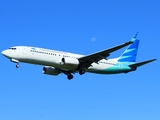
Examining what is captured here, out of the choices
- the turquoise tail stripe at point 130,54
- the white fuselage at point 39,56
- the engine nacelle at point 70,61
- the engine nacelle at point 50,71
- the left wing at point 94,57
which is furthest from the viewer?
the turquoise tail stripe at point 130,54

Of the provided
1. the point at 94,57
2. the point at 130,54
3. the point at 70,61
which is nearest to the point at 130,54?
the point at 130,54

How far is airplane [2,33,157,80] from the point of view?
2238 inches

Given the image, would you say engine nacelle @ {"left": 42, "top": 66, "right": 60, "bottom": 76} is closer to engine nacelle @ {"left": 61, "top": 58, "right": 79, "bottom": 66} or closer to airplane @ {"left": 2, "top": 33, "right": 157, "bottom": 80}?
airplane @ {"left": 2, "top": 33, "right": 157, "bottom": 80}

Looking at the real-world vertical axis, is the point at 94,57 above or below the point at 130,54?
below

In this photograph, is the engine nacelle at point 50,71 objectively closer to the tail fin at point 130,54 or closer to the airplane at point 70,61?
the airplane at point 70,61

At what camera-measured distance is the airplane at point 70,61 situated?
5684 cm

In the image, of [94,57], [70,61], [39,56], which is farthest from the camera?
[94,57]

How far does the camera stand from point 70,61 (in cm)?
5900

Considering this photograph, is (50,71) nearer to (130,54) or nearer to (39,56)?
(39,56)

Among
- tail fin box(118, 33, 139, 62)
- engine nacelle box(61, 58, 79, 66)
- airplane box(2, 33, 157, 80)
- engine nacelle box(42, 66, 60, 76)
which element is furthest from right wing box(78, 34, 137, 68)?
tail fin box(118, 33, 139, 62)

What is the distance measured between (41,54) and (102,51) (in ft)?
27.6

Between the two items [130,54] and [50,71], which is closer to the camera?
[50,71]

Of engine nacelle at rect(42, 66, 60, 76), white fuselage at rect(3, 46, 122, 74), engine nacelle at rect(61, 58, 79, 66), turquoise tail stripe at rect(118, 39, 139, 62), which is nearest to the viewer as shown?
white fuselage at rect(3, 46, 122, 74)

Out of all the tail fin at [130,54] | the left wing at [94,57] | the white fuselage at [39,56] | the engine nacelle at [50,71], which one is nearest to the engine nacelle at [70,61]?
the white fuselage at [39,56]
